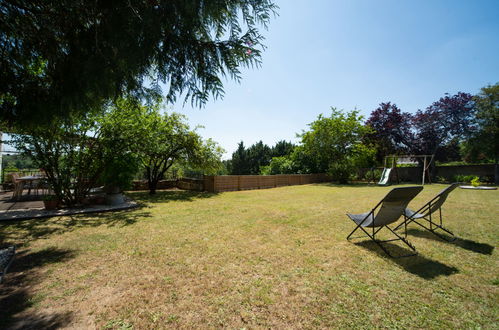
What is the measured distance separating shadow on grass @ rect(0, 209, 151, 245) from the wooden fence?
7.91 meters

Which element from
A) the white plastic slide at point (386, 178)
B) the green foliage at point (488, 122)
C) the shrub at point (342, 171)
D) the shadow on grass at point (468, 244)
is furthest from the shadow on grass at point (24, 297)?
the green foliage at point (488, 122)

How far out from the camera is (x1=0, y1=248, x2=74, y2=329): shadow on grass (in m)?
1.87

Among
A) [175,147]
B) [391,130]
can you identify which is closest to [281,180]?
[175,147]

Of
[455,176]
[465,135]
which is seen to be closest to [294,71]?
[455,176]

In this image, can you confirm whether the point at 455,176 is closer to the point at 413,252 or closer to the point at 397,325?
the point at 413,252

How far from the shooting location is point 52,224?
5.47 m

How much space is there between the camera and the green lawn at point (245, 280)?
1939 millimetres

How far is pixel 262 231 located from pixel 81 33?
440 cm

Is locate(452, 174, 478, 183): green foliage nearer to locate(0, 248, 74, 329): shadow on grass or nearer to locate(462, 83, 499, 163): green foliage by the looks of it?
locate(462, 83, 499, 163): green foliage

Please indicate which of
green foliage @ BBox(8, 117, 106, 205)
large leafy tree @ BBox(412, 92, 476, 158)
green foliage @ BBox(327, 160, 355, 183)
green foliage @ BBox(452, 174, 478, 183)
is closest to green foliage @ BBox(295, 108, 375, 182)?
green foliage @ BBox(327, 160, 355, 183)

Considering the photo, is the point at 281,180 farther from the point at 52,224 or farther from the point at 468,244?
the point at 52,224

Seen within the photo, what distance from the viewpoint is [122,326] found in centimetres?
183

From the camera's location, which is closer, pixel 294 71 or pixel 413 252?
pixel 413 252

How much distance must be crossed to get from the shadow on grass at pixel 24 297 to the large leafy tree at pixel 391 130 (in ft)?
96.9
